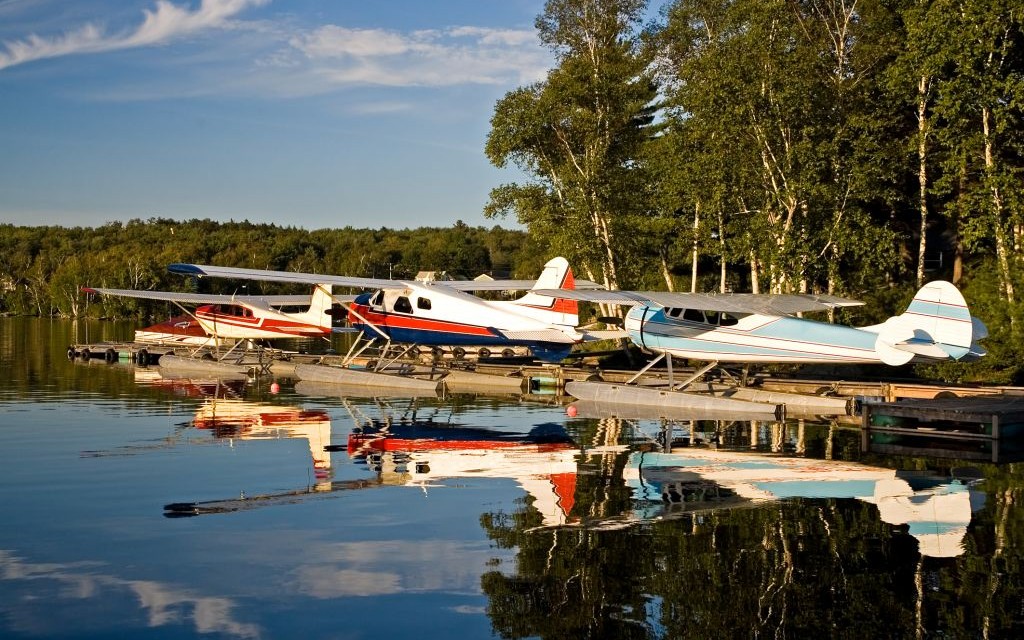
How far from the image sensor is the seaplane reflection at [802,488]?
10.6 metres

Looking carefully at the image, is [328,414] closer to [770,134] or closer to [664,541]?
[664,541]

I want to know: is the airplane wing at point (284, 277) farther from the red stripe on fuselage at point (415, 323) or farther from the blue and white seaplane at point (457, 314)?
the red stripe on fuselage at point (415, 323)

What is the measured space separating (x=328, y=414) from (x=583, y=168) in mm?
20919

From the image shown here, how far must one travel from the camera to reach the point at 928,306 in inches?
696

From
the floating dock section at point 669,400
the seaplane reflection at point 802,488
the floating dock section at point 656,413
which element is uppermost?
the floating dock section at point 669,400

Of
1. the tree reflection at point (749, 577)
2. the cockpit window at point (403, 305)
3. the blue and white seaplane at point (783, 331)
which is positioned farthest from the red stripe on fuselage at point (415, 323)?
the tree reflection at point (749, 577)

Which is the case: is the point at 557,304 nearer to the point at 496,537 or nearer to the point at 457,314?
the point at 457,314

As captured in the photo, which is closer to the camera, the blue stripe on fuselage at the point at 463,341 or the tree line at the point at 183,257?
the blue stripe on fuselage at the point at 463,341

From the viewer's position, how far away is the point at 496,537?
9930 millimetres

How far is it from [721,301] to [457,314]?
742cm

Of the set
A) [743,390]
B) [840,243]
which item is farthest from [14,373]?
[840,243]

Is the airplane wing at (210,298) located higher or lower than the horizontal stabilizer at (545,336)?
higher

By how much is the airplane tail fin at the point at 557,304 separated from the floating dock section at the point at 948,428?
7.60 m

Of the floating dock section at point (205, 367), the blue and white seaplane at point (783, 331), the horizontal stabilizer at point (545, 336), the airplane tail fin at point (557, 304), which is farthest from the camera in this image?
the floating dock section at point (205, 367)
